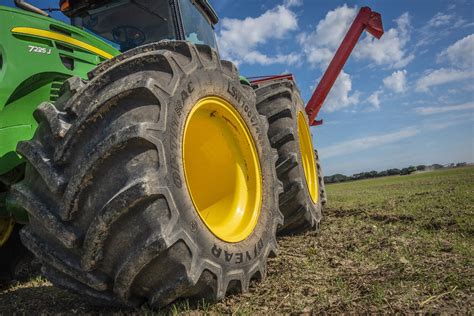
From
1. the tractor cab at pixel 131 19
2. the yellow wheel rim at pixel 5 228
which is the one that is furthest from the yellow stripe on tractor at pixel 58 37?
the yellow wheel rim at pixel 5 228

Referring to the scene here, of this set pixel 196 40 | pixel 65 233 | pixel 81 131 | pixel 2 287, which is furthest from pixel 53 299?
pixel 196 40

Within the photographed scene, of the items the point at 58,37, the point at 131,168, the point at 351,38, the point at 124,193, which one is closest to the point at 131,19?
the point at 58,37

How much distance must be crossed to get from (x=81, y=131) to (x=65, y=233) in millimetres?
431

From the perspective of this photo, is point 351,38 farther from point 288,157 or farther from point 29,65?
point 29,65

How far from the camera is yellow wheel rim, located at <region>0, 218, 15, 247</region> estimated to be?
8.32 feet

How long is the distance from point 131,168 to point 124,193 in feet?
0.39

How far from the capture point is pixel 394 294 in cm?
197

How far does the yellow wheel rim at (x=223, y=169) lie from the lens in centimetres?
254

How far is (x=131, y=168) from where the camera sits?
1.72 meters

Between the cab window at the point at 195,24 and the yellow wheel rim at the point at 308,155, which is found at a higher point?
the cab window at the point at 195,24

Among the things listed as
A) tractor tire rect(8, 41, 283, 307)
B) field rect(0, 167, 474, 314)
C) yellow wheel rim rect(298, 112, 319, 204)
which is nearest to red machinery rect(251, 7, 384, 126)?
yellow wheel rim rect(298, 112, 319, 204)

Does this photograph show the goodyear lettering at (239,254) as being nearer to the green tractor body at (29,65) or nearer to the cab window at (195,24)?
the green tractor body at (29,65)

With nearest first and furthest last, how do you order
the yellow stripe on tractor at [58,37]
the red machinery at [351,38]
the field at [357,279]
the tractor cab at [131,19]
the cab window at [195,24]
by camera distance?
the field at [357,279] → the yellow stripe on tractor at [58,37] → the tractor cab at [131,19] → the cab window at [195,24] → the red machinery at [351,38]

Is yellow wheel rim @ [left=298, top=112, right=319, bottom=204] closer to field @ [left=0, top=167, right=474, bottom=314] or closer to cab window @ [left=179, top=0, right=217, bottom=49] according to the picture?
field @ [left=0, top=167, right=474, bottom=314]
